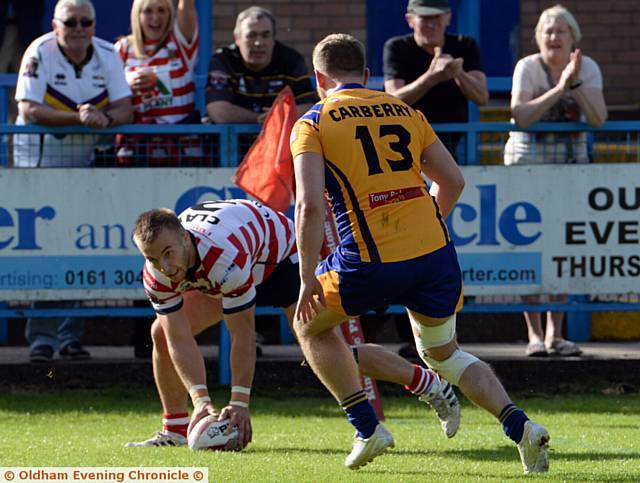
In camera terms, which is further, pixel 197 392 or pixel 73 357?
pixel 73 357

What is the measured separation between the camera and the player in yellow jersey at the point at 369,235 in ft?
20.7

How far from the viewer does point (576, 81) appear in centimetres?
993

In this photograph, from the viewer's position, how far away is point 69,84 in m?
9.91

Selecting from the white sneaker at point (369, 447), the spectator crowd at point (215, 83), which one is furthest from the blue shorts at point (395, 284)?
the spectator crowd at point (215, 83)

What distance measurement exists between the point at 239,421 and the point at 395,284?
1375mm

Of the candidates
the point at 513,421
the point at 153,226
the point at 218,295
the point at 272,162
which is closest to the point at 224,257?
the point at 218,295

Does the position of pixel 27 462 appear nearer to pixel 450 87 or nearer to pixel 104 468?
pixel 104 468

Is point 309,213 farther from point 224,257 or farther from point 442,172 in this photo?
point 224,257

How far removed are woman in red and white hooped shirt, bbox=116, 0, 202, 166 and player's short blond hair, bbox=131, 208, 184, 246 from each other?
321 centimetres

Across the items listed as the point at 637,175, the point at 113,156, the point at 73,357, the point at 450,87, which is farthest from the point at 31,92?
the point at 637,175

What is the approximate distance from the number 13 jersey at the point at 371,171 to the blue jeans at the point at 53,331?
4.60 m

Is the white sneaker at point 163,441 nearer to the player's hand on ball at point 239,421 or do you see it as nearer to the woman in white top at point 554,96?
the player's hand on ball at point 239,421

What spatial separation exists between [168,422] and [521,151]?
3734 mm

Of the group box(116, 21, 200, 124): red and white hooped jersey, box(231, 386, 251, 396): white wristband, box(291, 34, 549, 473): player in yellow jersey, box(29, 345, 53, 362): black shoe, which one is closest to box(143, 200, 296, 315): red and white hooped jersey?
box(231, 386, 251, 396): white wristband
